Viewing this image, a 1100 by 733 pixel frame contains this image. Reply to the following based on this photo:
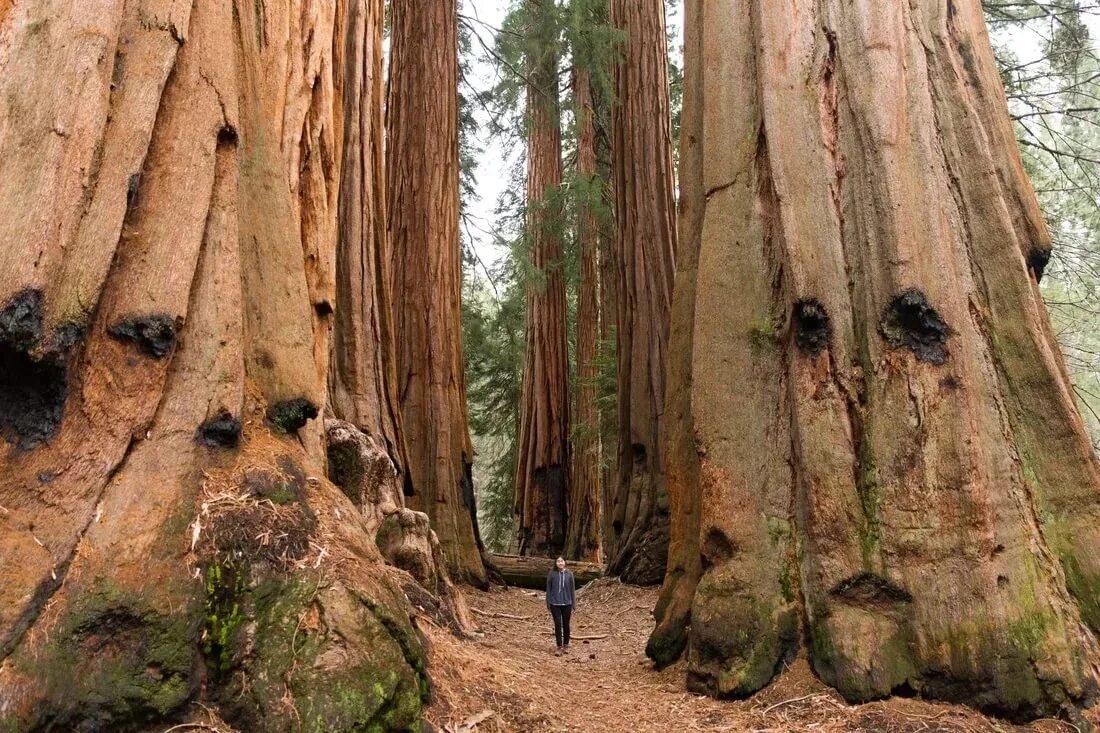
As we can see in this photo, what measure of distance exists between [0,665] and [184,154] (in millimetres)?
1782

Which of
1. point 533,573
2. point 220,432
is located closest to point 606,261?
point 533,573

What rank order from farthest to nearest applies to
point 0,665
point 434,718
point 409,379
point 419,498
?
point 409,379 < point 419,498 < point 434,718 < point 0,665

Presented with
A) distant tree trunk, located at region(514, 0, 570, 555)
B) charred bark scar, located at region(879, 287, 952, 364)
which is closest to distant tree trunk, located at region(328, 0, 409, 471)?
charred bark scar, located at region(879, 287, 952, 364)

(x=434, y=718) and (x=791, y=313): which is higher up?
(x=791, y=313)

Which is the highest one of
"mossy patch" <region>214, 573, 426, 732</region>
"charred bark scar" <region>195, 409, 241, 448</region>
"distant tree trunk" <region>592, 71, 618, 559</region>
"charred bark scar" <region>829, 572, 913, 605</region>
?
"distant tree trunk" <region>592, 71, 618, 559</region>

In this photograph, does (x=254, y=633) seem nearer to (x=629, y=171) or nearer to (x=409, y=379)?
(x=409, y=379)

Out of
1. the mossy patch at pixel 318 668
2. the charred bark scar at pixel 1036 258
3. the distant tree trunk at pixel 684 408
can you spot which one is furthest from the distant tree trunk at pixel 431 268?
the charred bark scar at pixel 1036 258

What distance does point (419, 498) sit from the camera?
7902mm

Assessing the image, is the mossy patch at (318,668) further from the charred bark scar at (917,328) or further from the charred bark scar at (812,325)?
the charred bark scar at (917,328)

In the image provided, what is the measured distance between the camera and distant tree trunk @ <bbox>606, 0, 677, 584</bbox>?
8.03 metres

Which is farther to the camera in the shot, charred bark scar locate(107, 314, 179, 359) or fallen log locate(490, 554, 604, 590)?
fallen log locate(490, 554, 604, 590)

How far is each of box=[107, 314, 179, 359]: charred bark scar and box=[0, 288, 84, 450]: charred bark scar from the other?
0.13 meters

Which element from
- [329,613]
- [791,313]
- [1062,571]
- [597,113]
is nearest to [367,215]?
[791,313]

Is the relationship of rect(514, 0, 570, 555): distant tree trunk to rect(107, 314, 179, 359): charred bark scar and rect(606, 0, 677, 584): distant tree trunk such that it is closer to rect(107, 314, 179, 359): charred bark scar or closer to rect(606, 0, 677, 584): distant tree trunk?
rect(606, 0, 677, 584): distant tree trunk
